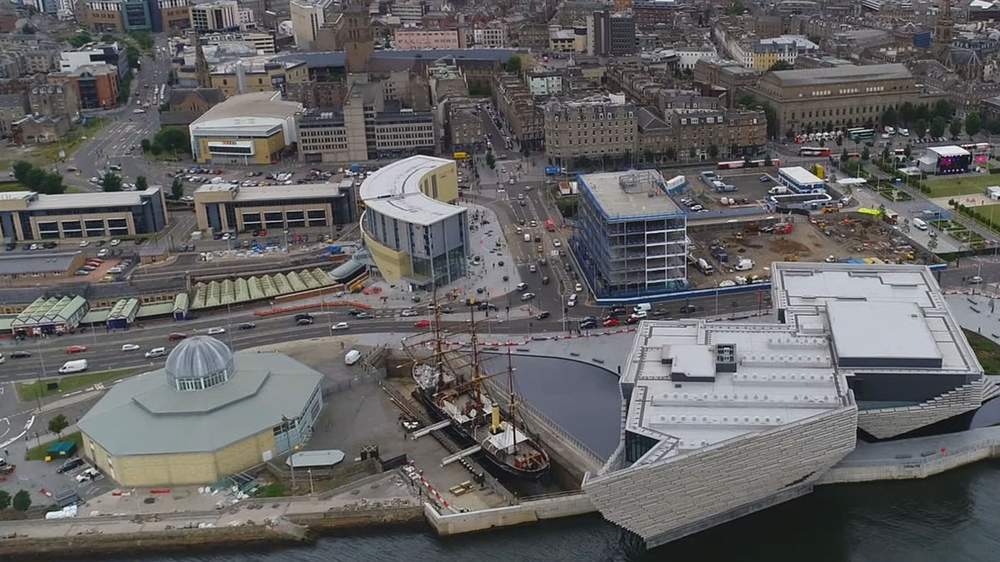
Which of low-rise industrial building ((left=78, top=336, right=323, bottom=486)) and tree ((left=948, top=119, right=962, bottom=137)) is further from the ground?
tree ((left=948, top=119, right=962, bottom=137))

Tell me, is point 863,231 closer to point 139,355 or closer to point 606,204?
point 606,204

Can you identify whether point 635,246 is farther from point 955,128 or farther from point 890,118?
point 890,118

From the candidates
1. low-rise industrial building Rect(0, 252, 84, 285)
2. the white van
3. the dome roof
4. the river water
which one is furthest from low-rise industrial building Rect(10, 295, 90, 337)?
the river water

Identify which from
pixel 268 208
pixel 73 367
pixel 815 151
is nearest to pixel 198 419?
pixel 73 367

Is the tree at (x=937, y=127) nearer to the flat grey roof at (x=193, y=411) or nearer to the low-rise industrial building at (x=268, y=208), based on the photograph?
the low-rise industrial building at (x=268, y=208)

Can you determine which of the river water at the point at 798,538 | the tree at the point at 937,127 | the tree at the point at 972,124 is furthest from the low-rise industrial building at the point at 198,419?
the tree at the point at 972,124

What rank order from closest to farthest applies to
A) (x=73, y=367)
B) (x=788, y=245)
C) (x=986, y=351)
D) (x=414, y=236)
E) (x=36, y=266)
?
1. (x=986, y=351)
2. (x=73, y=367)
3. (x=414, y=236)
4. (x=36, y=266)
5. (x=788, y=245)

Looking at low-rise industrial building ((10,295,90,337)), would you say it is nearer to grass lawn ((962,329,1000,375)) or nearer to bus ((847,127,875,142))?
grass lawn ((962,329,1000,375))
